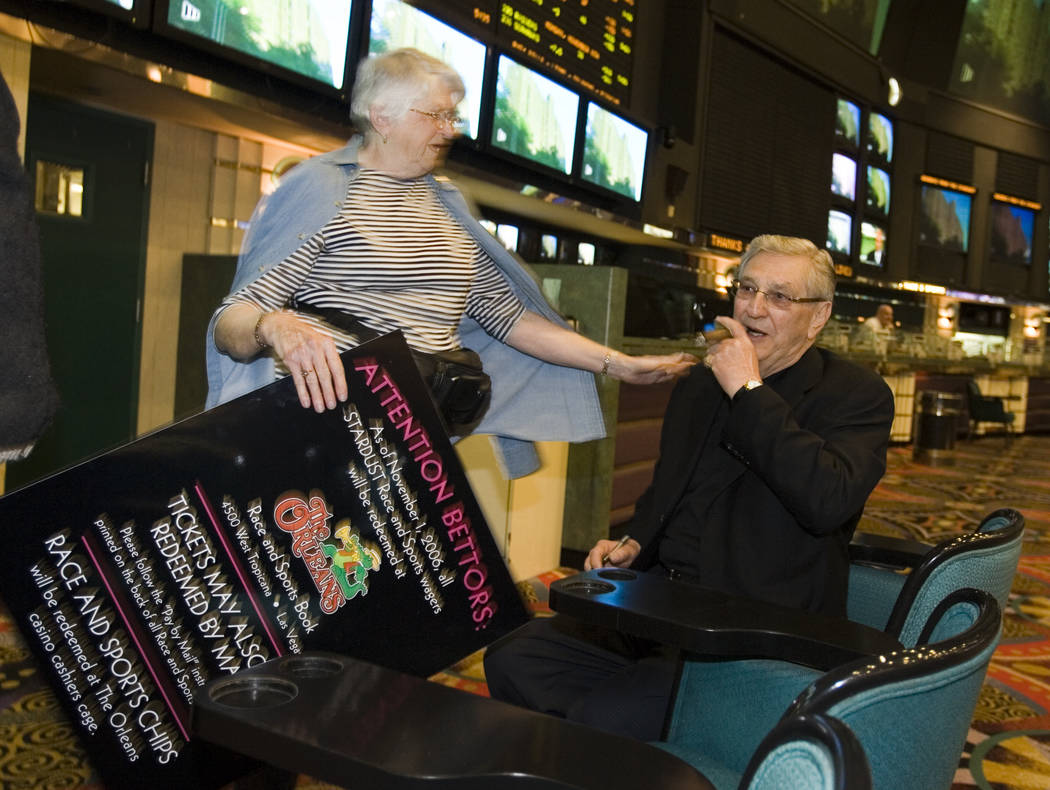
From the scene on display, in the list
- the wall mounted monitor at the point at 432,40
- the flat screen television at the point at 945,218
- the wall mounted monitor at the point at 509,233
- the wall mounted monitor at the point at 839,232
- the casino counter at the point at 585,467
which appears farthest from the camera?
the flat screen television at the point at 945,218

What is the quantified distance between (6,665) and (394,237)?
73.8 inches

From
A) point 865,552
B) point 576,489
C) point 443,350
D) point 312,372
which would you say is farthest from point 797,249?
point 576,489

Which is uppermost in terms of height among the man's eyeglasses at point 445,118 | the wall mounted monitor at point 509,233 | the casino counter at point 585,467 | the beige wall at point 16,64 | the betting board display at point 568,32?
the betting board display at point 568,32

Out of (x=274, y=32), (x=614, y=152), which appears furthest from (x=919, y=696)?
(x=614, y=152)

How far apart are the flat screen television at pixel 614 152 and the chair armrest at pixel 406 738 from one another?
6.11 m

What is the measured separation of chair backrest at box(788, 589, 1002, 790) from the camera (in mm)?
686

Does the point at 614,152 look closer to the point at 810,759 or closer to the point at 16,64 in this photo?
the point at 16,64

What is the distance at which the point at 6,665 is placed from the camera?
2803 mm

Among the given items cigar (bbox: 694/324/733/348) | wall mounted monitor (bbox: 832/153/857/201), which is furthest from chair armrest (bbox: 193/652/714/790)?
wall mounted monitor (bbox: 832/153/857/201)

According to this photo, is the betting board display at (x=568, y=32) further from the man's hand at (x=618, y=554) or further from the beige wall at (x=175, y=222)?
the man's hand at (x=618, y=554)

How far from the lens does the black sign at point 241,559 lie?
1.11 m

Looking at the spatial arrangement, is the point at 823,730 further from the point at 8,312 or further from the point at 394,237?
the point at 394,237

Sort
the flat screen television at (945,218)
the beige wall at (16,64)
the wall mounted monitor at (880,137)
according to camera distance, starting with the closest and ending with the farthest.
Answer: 1. the beige wall at (16,64)
2. the wall mounted monitor at (880,137)
3. the flat screen television at (945,218)

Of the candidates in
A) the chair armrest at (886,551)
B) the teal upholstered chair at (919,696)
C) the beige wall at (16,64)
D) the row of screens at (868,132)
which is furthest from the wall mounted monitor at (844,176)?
the teal upholstered chair at (919,696)
